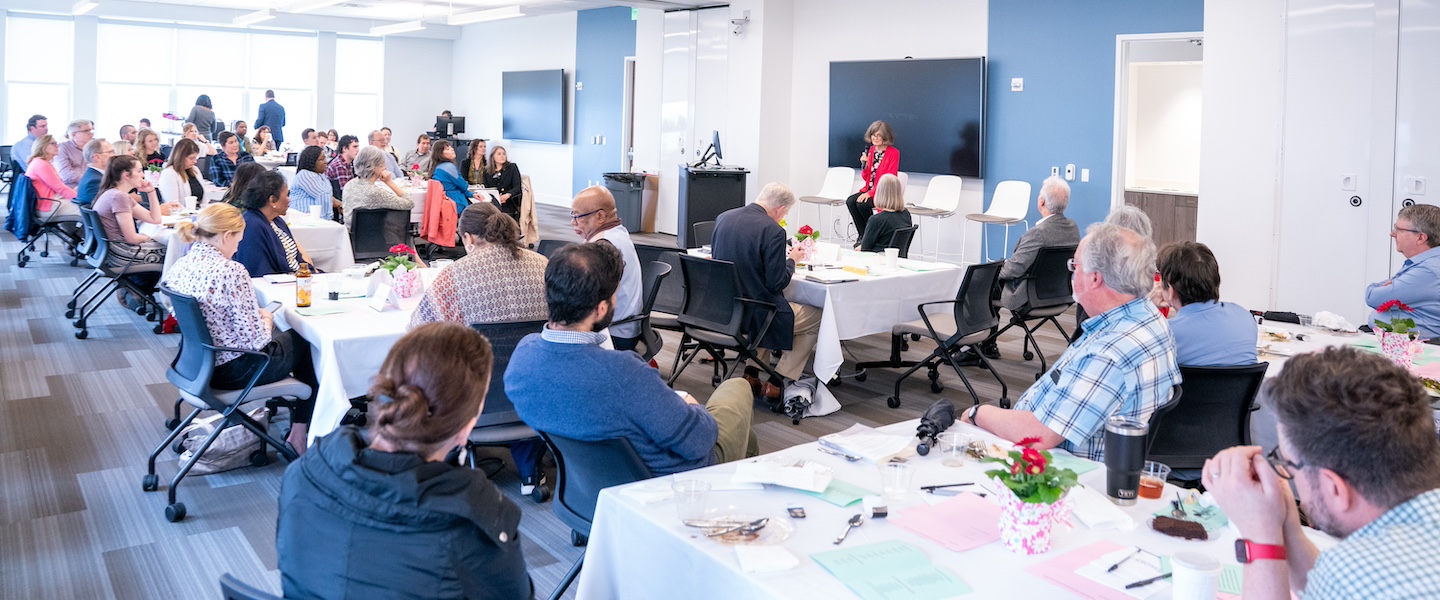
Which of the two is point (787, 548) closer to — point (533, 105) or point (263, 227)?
point (263, 227)

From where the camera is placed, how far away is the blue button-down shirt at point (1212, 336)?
3.53 m

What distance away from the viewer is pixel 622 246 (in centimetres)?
529

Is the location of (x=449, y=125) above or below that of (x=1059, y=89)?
above

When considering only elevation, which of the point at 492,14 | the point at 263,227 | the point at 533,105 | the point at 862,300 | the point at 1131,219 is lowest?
the point at 862,300

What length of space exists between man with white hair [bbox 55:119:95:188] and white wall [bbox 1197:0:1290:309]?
1016cm

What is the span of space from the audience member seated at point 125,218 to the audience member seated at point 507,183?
153 inches

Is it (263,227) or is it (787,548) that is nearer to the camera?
(787,548)

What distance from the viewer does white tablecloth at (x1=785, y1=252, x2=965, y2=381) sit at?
5723mm

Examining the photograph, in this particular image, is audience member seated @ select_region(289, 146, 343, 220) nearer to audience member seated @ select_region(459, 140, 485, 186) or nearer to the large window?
audience member seated @ select_region(459, 140, 485, 186)

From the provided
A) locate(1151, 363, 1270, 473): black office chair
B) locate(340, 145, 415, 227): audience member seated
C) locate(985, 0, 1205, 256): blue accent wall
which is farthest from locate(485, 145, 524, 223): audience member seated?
locate(1151, 363, 1270, 473): black office chair

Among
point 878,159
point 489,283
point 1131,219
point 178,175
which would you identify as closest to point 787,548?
point 489,283

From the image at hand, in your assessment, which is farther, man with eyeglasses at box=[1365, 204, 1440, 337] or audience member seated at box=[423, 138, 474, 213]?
audience member seated at box=[423, 138, 474, 213]

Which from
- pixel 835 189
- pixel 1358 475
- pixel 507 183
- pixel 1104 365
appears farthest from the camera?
pixel 835 189

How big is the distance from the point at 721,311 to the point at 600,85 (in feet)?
37.0
